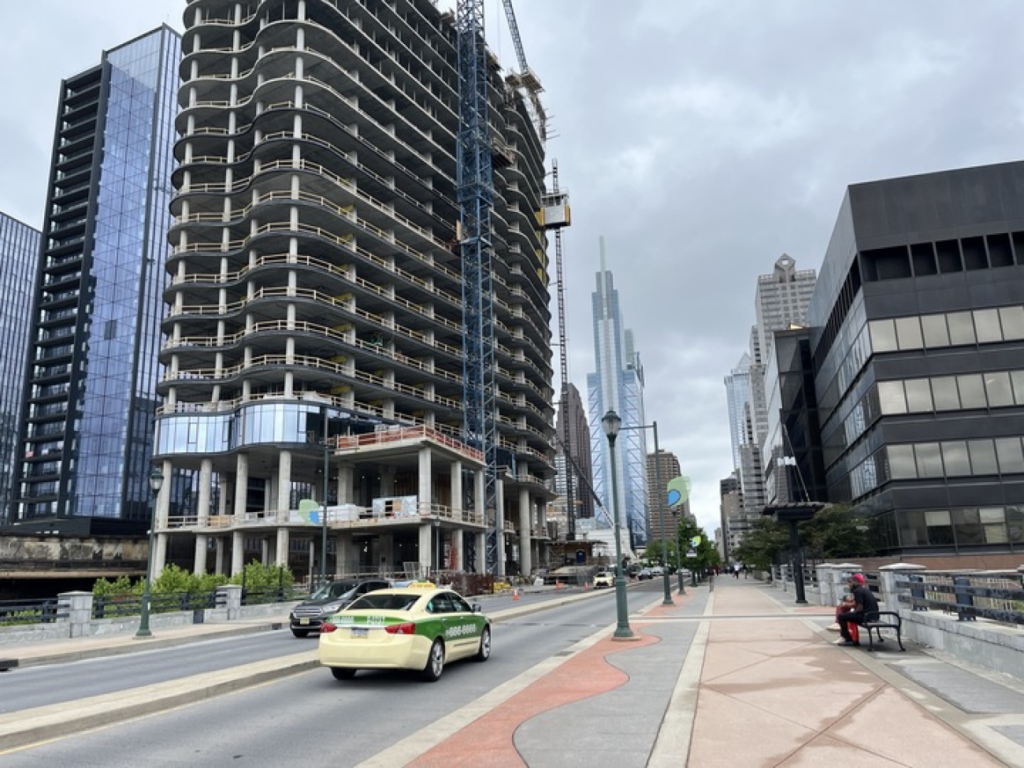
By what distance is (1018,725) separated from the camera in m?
7.73

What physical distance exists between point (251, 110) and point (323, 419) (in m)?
32.8

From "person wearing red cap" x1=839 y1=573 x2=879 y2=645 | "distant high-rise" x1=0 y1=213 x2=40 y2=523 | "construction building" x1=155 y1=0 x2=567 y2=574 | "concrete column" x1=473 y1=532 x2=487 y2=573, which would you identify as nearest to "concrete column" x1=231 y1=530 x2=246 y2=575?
"construction building" x1=155 y1=0 x2=567 y2=574

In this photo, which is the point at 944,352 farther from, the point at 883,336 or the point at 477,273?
the point at 477,273

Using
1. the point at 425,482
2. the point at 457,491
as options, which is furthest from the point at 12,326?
the point at 425,482

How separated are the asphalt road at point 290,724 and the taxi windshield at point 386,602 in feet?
3.97

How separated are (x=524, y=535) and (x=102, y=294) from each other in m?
73.5

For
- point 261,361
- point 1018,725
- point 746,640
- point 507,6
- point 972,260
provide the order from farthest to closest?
point 507,6 < point 261,361 < point 972,260 < point 746,640 < point 1018,725

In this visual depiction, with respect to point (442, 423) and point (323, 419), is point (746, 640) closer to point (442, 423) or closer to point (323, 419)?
point (323, 419)

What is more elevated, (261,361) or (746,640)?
(261,361)

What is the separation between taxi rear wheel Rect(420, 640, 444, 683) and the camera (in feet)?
40.1

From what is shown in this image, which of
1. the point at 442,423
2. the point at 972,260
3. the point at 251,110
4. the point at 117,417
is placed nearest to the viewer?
the point at 972,260

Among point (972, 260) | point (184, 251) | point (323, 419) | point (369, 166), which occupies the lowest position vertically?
point (323, 419)

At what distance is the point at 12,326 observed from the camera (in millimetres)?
134000

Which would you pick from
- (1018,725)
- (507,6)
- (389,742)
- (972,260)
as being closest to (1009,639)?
(1018,725)
